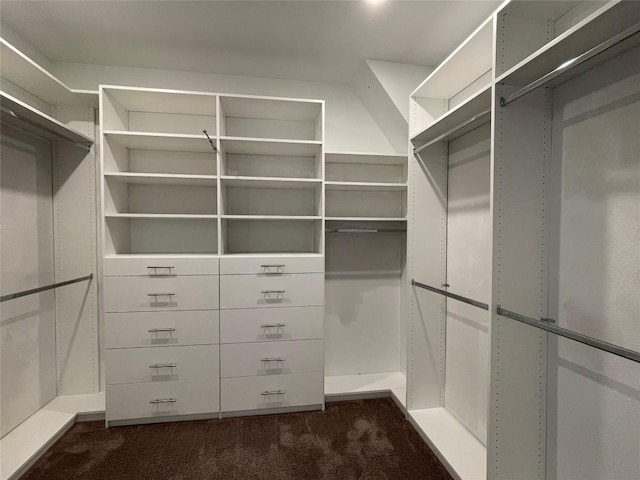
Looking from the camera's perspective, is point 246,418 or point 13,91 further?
point 246,418

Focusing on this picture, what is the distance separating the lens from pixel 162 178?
2.25 m

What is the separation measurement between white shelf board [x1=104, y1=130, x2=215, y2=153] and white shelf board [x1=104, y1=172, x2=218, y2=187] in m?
0.26

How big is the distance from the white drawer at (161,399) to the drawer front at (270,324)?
0.38 m

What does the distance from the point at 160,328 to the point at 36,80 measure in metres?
1.81

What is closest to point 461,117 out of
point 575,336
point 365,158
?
point 365,158

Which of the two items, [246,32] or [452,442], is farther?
[246,32]

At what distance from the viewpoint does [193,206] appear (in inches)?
100

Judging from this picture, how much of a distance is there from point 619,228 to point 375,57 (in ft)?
6.29

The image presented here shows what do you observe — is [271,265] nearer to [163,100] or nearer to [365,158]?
[365,158]

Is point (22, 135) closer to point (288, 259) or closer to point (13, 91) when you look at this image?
point (13, 91)

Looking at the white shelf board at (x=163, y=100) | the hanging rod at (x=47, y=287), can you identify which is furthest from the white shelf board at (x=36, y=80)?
the hanging rod at (x=47, y=287)

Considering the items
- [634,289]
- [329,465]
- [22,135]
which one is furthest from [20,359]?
[634,289]

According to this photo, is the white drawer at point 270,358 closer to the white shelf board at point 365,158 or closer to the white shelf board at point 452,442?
the white shelf board at point 452,442

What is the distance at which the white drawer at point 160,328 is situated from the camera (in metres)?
2.11
